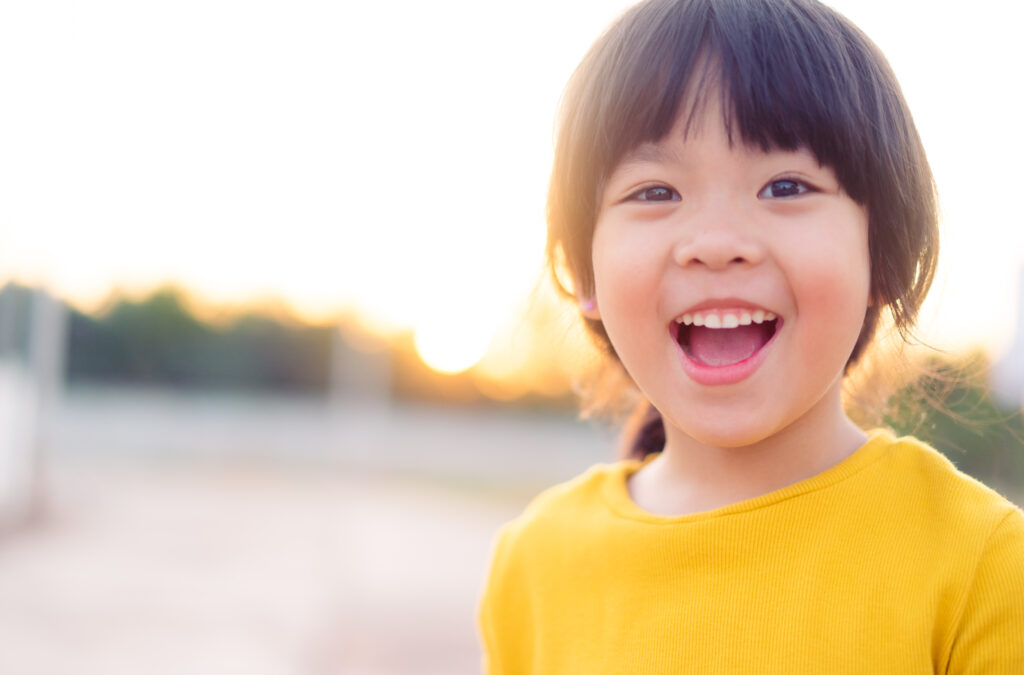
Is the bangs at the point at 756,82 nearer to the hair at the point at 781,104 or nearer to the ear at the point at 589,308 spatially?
the hair at the point at 781,104

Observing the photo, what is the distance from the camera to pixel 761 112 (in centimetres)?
81

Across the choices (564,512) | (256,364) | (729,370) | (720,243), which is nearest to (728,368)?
(729,370)

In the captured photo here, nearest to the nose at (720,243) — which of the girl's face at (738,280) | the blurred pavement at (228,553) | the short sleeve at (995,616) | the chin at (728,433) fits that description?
the girl's face at (738,280)

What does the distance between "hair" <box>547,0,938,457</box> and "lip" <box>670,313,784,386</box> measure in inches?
6.0

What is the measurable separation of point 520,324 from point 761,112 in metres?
0.53

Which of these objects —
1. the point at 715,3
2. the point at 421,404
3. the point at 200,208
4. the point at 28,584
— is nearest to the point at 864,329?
the point at 715,3

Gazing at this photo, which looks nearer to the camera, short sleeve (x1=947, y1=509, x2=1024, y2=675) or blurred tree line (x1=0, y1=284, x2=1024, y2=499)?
short sleeve (x1=947, y1=509, x2=1024, y2=675)

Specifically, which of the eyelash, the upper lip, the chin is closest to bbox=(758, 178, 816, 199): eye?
the eyelash

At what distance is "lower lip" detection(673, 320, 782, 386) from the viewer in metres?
0.80

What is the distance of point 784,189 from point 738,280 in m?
0.10

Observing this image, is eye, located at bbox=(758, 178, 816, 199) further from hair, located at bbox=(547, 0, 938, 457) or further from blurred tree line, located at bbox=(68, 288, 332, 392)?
blurred tree line, located at bbox=(68, 288, 332, 392)

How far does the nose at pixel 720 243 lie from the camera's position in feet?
2.58

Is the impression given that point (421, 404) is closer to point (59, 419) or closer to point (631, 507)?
point (59, 419)

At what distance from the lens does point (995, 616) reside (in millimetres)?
704
